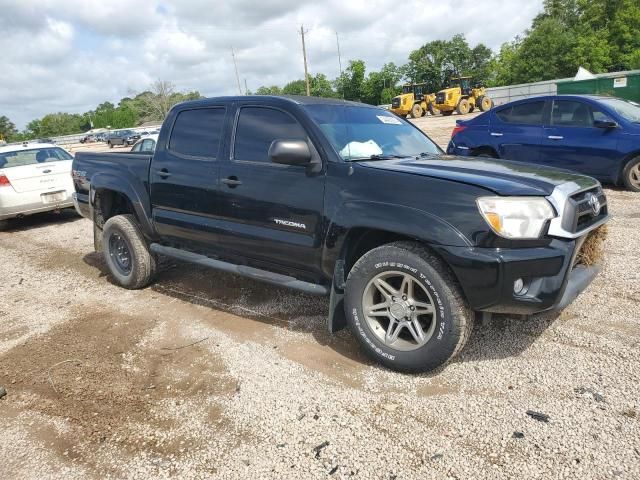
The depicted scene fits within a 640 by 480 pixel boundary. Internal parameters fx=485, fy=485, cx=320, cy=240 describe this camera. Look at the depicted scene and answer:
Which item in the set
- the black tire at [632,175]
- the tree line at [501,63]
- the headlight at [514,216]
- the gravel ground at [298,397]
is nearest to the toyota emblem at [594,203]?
the headlight at [514,216]

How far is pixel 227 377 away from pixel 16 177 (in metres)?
7.21

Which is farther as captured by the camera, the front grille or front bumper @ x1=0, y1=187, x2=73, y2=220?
front bumper @ x1=0, y1=187, x2=73, y2=220

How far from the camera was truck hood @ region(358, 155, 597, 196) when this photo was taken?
2.83 metres

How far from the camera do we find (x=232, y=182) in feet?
12.6

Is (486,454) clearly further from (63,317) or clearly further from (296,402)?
(63,317)

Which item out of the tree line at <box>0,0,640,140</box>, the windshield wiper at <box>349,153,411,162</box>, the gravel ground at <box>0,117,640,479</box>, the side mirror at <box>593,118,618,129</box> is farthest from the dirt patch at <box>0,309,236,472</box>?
the tree line at <box>0,0,640,140</box>

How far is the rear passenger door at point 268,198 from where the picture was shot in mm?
3422

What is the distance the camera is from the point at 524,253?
2.70 metres

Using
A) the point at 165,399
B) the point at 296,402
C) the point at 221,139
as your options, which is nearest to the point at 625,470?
the point at 296,402

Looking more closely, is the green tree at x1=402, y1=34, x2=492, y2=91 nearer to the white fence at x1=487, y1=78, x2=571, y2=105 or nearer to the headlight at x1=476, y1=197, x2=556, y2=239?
the white fence at x1=487, y1=78, x2=571, y2=105

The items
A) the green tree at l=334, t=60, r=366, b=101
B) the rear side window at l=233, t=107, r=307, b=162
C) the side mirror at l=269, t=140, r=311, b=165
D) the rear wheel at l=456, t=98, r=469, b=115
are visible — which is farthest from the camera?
the green tree at l=334, t=60, r=366, b=101

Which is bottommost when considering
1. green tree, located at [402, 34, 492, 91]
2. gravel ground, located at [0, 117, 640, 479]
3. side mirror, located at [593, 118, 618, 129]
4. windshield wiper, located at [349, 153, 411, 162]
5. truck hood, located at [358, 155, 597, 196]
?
gravel ground, located at [0, 117, 640, 479]

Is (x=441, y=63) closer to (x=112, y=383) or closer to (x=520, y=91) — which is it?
(x=520, y=91)

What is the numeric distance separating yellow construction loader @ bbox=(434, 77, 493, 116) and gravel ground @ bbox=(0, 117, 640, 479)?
30100mm
